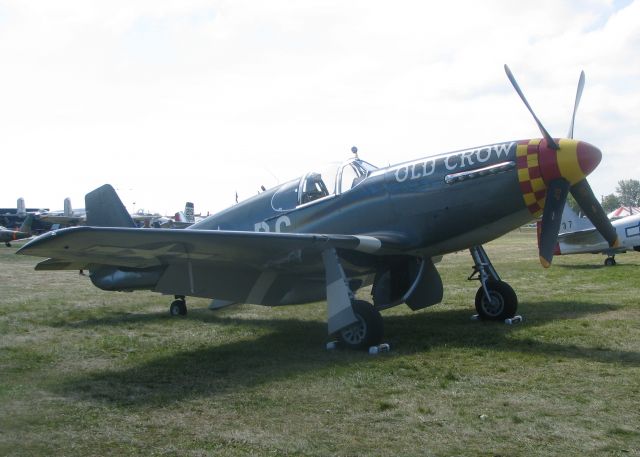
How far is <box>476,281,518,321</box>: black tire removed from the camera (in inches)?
348

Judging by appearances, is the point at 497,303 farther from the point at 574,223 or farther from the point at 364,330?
the point at 574,223

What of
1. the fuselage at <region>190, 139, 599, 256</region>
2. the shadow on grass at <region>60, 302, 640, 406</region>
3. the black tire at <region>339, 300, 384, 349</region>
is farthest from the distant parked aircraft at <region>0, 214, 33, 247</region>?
the black tire at <region>339, 300, 384, 349</region>

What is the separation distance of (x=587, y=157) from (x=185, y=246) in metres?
4.63

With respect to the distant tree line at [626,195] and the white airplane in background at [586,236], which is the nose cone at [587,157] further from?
the distant tree line at [626,195]

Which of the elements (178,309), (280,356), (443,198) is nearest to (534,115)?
(443,198)

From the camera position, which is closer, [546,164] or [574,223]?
[546,164]

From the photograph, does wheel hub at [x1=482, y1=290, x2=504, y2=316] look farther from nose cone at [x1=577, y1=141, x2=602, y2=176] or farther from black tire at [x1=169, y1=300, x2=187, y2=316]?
black tire at [x1=169, y1=300, x2=187, y2=316]

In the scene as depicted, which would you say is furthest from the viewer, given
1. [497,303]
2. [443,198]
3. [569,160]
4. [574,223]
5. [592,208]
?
[574,223]

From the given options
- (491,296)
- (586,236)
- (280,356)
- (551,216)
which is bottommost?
(280,356)

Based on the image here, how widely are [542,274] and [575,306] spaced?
20.4ft

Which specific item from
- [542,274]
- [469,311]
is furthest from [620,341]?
[542,274]

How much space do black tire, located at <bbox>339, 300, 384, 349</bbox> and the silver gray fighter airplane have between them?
0.04ft

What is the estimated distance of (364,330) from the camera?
7.09m

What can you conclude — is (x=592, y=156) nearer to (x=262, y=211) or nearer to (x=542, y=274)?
(x=262, y=211)
